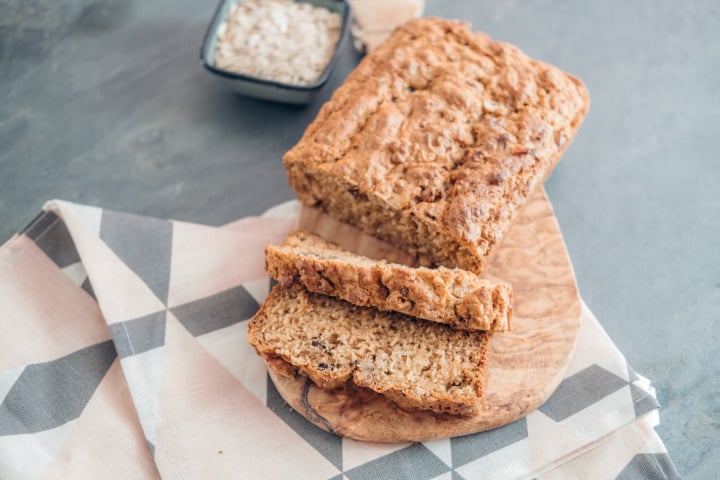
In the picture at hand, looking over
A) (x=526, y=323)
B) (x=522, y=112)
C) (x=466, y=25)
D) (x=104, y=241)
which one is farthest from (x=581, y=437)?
(x=104, y=241)

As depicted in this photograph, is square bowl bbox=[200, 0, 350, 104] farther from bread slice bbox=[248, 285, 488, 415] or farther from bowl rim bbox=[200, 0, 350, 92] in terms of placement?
bread slice bbox=[248, 285, 488, 415]

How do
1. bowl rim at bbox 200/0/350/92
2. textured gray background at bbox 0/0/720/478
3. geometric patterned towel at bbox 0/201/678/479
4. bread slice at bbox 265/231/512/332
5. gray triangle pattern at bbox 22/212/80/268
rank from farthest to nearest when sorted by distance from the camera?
1. bowl rim at bbox 200/0/350/92
2. textured gray background at bbox 0/0/720/478
3. gray triangle pattern at bbox 22/212/80/268
4. geometric patterned towel at bbox 0/201/678/479
5. bread slice at bbox 265/231/512/332

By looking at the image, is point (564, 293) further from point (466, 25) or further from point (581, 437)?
point (466, 25)

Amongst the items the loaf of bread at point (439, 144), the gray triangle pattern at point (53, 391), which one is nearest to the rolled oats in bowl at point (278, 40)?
the loaf of bread at point (439, 144)

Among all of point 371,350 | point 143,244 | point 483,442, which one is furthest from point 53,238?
point 483,442

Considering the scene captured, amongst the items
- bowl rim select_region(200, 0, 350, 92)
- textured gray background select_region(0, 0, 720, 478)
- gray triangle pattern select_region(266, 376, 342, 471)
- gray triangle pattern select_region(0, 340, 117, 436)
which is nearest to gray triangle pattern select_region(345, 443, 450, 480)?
gray triangle pattern select_region(266, 376, 342, 471)

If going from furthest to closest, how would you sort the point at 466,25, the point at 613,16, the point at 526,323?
the point at 613,16 < the point at 466,25 < the point at 526,323

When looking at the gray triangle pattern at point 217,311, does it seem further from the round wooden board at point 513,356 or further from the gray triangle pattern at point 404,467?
the gray triangle pattern at point 404,467
